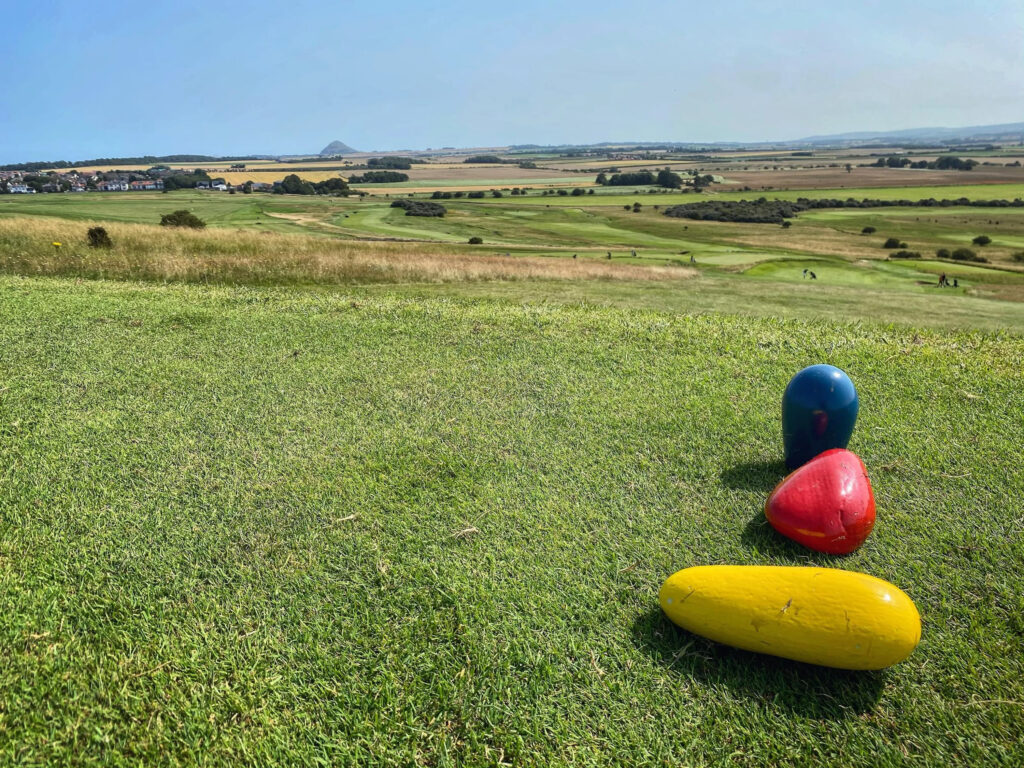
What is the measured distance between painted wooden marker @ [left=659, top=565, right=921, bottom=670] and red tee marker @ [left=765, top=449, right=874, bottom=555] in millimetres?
740

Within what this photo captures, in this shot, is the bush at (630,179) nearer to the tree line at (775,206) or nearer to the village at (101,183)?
the tree line at (775,206)

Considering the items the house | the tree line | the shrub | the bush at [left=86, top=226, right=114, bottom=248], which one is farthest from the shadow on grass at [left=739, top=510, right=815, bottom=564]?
the house

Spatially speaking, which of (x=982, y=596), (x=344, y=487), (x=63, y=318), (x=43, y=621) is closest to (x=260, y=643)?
(x=43, y=621)

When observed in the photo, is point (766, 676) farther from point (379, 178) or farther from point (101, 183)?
point (379, 178)

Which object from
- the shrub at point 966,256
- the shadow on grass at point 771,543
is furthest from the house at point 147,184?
the shadow on grass at point 771,543

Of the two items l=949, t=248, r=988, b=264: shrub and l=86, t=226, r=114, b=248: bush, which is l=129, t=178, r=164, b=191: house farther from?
l=949, t=248, r=988, b=264: shrub

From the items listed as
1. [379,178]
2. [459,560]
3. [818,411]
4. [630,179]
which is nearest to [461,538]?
[459,560]

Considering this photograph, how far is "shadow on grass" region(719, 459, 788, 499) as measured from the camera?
4398 millimetres

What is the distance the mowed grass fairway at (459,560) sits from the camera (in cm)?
250

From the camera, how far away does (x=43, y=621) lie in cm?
304

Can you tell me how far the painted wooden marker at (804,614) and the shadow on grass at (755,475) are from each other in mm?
1539

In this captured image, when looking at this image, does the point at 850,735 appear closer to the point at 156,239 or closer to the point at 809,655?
the point at 809,655

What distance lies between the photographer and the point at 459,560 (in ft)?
11.6

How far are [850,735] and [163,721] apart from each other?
311 cm
